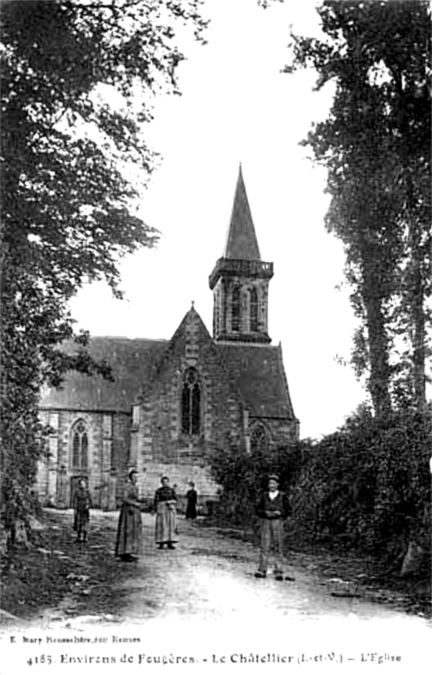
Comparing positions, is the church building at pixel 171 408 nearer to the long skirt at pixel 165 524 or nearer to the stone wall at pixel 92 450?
the stone wall at pixel 92 450

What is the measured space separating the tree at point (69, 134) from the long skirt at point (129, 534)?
2288 mm

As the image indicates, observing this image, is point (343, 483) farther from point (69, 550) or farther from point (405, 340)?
point (69, 550)

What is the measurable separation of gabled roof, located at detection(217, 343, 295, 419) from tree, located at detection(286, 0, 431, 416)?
25.2 m

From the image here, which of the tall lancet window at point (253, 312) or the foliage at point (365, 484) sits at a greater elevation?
the tall lancet window at point (253, 312)

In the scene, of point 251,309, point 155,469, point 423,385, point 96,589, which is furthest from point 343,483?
point 251,309

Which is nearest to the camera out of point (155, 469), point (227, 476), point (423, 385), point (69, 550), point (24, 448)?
point (24, 448)

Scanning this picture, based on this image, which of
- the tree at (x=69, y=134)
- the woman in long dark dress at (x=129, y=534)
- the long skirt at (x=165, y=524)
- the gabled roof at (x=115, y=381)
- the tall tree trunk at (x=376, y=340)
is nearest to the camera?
the tree at (x=69, y=134)

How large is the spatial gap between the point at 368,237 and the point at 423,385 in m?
3.14

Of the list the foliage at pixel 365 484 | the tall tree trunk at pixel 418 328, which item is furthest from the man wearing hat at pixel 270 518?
the tall tree trunk at pixel 418 328

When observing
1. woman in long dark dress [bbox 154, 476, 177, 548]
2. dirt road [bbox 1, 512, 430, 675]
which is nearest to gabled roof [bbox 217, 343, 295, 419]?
woman in long dark dress [bbox 154, 476, 177, 548]

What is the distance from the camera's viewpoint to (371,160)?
10.6 metres

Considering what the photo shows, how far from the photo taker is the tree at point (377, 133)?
9453 mm

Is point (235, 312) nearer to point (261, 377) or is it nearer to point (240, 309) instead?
point (240, 309)

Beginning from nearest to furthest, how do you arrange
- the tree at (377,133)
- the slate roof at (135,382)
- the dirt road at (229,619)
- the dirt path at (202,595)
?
1. the dirt road at (229,619)
2. the dirt path at (202,595)
3. the tree at (377,133)
4. the slate roof at (135,382)
